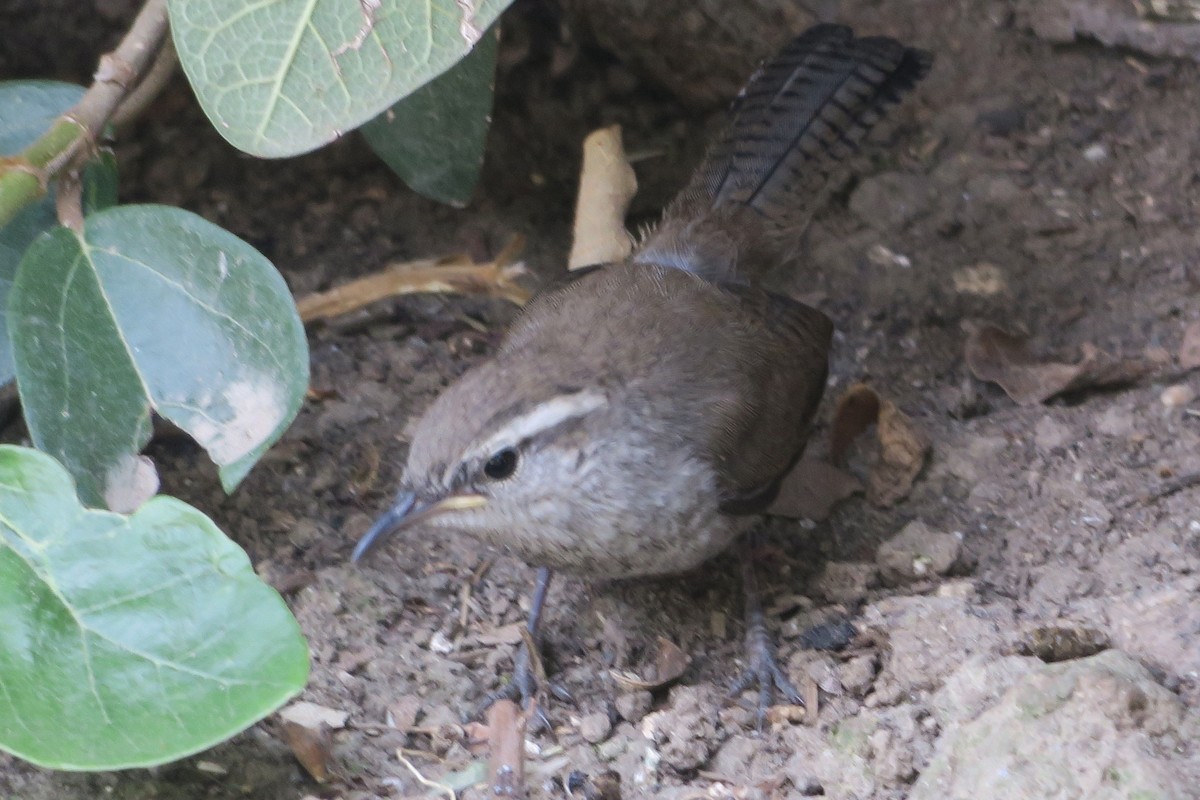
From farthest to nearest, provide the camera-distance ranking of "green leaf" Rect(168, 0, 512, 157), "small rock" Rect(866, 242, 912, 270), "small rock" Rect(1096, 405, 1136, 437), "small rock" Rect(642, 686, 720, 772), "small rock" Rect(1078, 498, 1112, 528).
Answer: "small rock" Rect(866, 242, 912, 270), "small rock" Rect(1096, 405, 1136, 437), "small rock" Rect(1078, 498, 1112, 528), "small rock" Rect(642, 686, 720, 772), "green leaf" Rect(168, 0, 512, 157)

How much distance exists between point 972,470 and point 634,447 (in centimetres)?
140

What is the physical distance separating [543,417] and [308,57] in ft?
3.52

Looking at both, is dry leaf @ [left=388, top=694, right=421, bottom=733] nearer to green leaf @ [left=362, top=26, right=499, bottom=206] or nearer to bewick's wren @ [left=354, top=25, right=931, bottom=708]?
bewick's wren @ [left=354, top=25, right=931, bottom=708]

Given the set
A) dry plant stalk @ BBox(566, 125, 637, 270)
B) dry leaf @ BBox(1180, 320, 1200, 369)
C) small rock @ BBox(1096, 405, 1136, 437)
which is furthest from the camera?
dry plant stalk @ BBox(566, 125, 637, 270)

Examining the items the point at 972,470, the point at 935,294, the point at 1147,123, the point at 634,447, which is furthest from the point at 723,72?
the point at 634,447

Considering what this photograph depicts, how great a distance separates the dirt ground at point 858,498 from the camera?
291cm

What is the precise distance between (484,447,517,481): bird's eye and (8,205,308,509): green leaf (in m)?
0.52

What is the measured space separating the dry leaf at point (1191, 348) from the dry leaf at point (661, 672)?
6.70 ft

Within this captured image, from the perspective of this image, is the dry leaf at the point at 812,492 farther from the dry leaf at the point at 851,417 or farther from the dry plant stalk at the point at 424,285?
the dry plant stalk at the point at 424,285

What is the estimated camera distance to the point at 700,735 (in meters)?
3.21

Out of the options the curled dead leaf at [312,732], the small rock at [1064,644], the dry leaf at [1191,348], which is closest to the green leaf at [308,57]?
the curled dead leaf at [312,732]

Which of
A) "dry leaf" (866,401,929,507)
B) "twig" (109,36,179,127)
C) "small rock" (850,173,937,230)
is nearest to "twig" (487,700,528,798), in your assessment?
"dry leaf" (866,401,929,507)

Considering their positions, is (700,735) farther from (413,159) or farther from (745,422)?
(413,159)

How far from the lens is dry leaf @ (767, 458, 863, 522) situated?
4195 millimetres
